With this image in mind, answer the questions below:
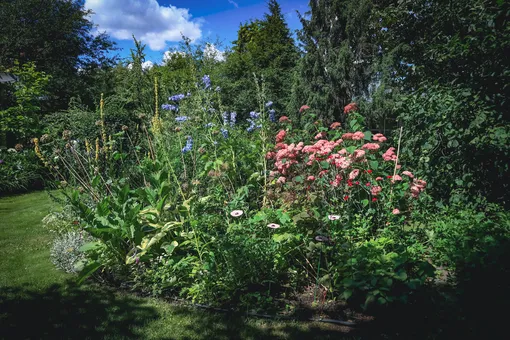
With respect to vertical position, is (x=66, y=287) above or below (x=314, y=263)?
below

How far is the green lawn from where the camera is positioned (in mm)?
2400

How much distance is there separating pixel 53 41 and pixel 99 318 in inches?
720

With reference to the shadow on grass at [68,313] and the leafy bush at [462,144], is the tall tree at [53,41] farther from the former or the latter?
the leafy bush at [462,144]

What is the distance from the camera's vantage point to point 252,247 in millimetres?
2723

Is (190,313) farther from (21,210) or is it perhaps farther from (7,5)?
(7,5)

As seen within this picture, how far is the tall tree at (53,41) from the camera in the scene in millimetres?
15062

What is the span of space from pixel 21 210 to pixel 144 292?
4.75 m

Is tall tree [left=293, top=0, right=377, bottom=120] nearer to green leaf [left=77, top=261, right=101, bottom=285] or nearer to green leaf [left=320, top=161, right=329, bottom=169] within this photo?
green leaf [left=320, top=161, right=329, bottom=169]

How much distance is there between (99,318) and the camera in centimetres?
267

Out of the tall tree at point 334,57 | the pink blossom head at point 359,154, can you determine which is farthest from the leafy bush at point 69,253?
the tall tree at point 334,57

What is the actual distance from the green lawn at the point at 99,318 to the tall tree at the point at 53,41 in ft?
44.4

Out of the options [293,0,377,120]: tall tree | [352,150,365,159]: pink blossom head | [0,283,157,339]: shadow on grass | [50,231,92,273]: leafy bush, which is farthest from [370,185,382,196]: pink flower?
[293,0,377,120]: tall tree

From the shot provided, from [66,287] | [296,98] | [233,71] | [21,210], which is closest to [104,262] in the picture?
[66,287]

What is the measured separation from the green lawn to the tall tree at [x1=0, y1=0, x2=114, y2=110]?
13.5 metres
